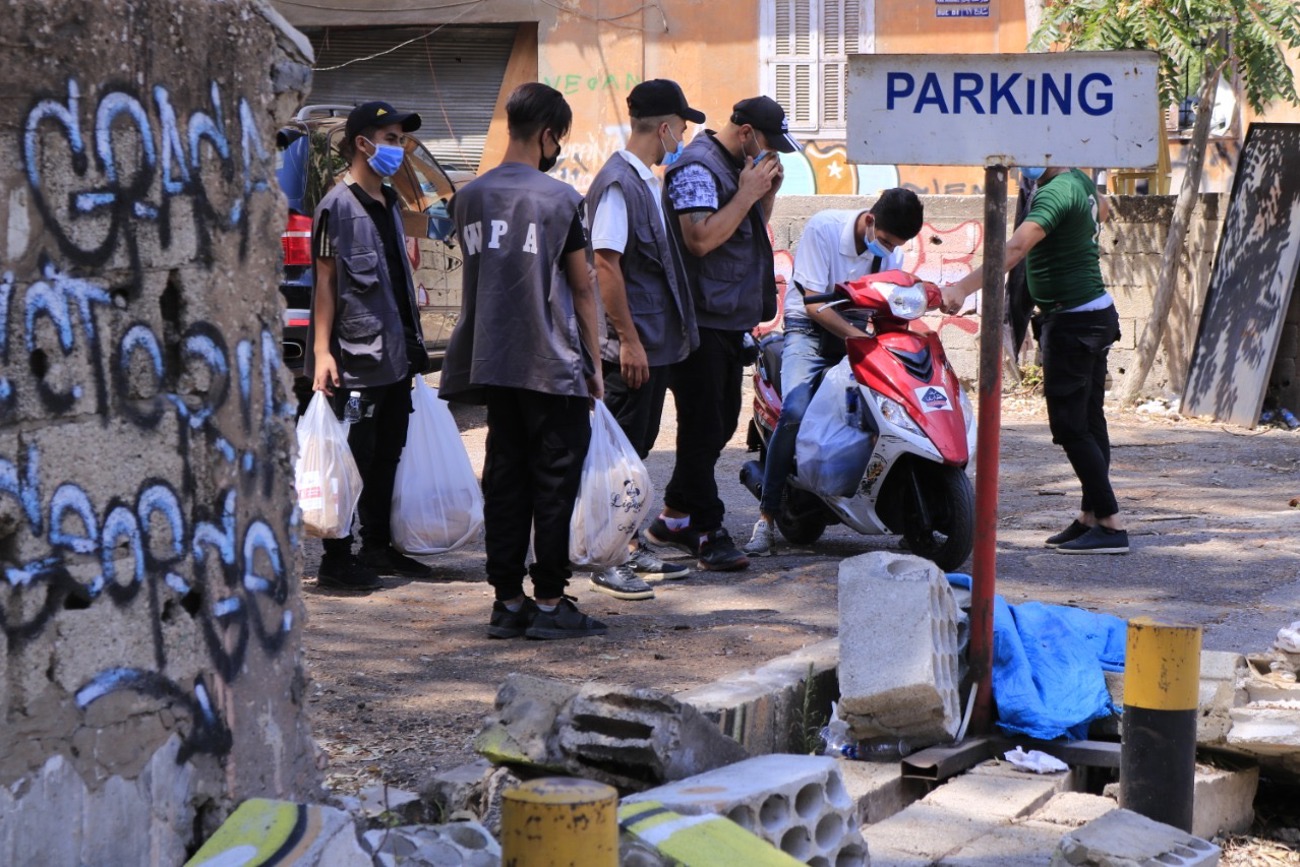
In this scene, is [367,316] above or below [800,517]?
above

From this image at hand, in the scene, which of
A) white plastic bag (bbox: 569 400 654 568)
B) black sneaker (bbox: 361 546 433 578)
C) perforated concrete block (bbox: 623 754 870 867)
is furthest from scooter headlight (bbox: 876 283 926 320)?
perforated concrete block (bbox: 623 754 870 867)

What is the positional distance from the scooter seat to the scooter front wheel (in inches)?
35.5

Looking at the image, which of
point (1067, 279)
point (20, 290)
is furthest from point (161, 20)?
point (1067, 279)

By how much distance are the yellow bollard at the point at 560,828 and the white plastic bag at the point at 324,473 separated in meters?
3.68

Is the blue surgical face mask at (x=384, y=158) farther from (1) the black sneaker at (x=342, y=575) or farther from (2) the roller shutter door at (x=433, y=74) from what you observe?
(2) the roller shutter door at (x=433, y=74)

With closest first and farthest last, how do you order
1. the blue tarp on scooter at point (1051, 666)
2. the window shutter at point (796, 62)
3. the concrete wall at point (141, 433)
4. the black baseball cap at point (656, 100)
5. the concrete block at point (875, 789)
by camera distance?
1. the concrete wall at point (141, 433)
2. the concrete block at point (875, 789)
3. the blue tarp on scooter at point (1051, 666)
4. the black baseball cap at point (656, 100)
5. the window shutter at point (796, 62)

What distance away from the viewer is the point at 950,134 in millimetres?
4699

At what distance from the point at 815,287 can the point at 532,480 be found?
214 centimetres

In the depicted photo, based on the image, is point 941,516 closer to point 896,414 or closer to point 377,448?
point 896,414

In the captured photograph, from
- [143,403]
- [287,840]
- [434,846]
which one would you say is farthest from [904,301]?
[287,840]

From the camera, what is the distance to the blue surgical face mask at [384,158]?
6484 millimetres

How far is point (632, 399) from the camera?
6.59 m

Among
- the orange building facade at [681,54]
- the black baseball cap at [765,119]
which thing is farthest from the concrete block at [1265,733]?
the orange building facade at [681,54]

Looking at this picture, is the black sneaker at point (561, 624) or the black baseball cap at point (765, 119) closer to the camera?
the black sneaker at point (561, 624)
